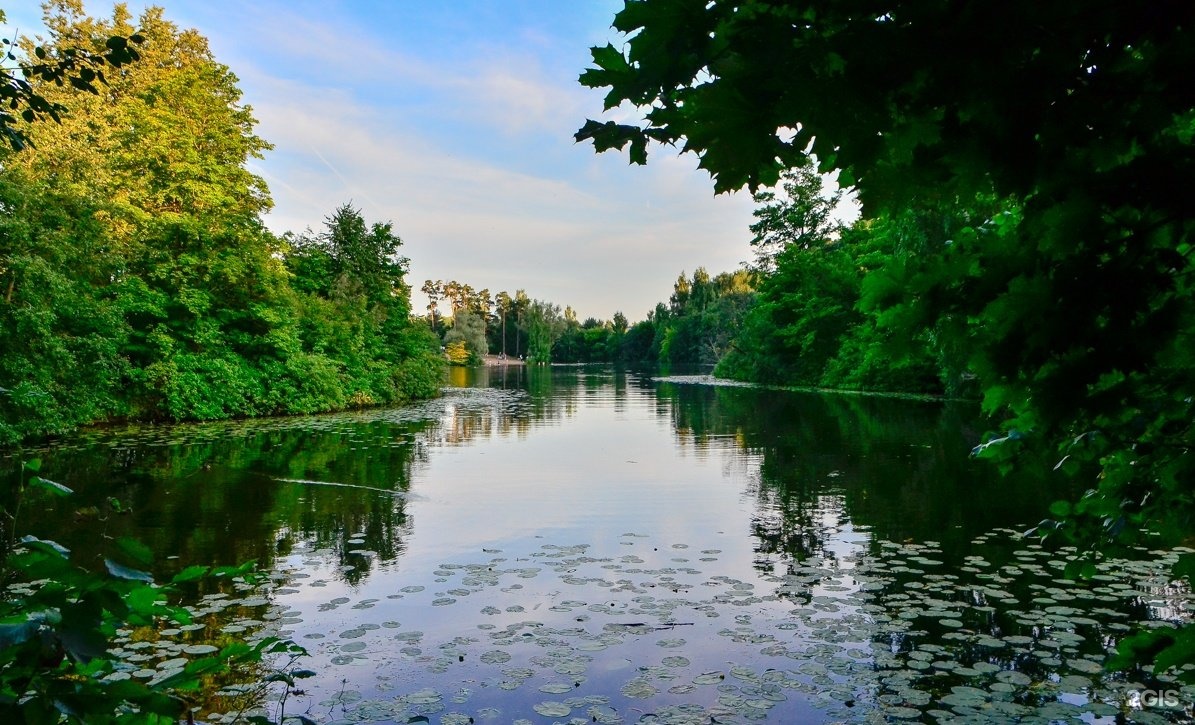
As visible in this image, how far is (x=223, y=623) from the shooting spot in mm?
5129

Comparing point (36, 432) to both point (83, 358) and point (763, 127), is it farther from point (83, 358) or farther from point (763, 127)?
point (763, 127)

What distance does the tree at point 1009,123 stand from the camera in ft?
4.06

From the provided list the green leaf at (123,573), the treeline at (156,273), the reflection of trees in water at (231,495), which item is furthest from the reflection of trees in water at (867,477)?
the treeline at (156,273)

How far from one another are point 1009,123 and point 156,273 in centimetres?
2082

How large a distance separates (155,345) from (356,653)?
16483mm

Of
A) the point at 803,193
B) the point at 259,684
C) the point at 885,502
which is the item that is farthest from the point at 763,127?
the point at 803,193

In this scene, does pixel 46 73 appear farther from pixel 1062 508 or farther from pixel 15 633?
pixel 1062 508

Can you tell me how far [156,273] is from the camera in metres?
18.1

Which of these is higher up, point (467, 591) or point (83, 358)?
point (83, 358)

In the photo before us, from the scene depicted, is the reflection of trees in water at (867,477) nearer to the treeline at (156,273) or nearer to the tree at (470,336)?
the treeline at (156,273)

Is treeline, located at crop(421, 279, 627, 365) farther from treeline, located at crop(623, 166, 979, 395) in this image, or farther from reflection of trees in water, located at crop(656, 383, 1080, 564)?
reflection of trees in water, located at crop(656, 383, 1080, 564)

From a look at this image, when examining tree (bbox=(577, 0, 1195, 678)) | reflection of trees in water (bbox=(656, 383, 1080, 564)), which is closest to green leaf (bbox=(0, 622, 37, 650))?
tree (bbox=(577, 0, 1195, 678))

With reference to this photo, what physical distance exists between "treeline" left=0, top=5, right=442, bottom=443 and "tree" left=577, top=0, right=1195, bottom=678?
13.8m

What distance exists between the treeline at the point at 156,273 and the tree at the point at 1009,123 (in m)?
13.8
